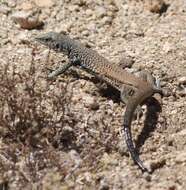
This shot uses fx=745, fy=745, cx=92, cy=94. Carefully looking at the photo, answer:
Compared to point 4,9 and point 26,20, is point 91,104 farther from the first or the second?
point 4,9

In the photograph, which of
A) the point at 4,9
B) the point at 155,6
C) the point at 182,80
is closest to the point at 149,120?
the point at 182,80

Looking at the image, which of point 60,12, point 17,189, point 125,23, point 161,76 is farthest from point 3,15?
point 17,189

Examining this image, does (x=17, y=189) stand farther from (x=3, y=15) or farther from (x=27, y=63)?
(x=3, y=15)

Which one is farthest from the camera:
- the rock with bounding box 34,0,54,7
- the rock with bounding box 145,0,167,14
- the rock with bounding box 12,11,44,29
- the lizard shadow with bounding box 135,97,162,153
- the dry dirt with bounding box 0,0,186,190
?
the rock with bounding box 145,0,167,14

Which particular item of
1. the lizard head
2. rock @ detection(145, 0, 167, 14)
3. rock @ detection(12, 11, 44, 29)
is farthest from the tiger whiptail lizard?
rock @ detection(145, 0, 167, 14)

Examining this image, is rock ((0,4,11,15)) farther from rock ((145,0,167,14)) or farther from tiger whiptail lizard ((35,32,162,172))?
rock ((145,0,167,14))

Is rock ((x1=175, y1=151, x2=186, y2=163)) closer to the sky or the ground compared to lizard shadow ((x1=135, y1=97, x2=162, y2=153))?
closer to the sky

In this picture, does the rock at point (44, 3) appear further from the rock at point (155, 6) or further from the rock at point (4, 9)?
the rock at point (155, 6)
